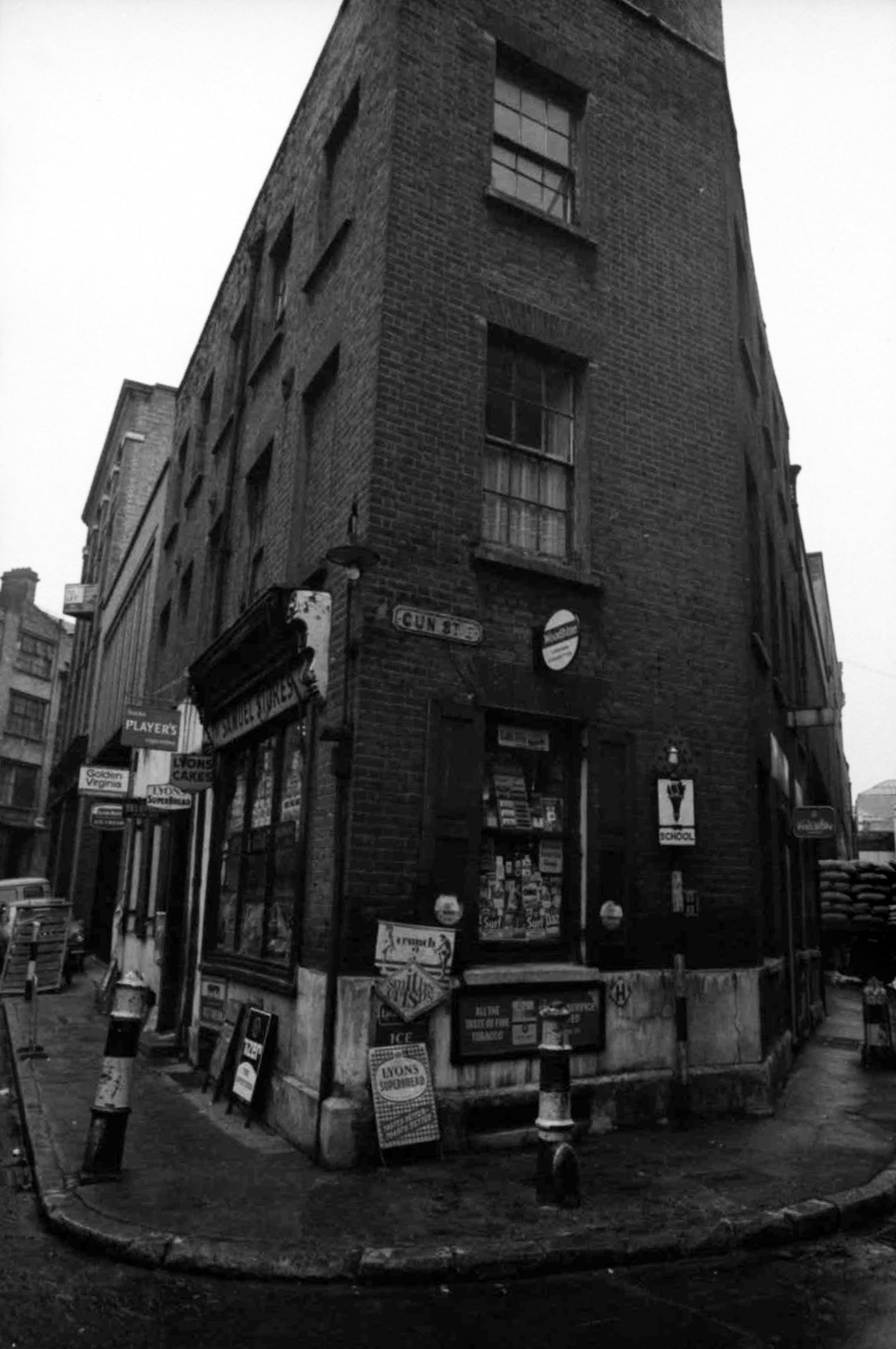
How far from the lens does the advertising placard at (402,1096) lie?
21.9 feet

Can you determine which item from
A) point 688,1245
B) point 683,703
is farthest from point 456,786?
point 688,1245

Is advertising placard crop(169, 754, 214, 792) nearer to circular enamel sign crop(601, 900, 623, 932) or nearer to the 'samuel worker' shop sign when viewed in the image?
the 'samuel worker' shop sign

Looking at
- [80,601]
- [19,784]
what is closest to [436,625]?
[80,601]

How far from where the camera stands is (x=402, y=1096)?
22.3 feet

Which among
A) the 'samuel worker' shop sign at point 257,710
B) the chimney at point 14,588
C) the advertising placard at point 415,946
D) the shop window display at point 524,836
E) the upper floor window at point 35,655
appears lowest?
the advertising placard at point 415,946

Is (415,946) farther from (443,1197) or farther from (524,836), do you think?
(443,1197)

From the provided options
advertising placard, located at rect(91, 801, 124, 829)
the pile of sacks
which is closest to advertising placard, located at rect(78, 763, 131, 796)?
advertising placard, located at rect(91, 801, 124, 829)

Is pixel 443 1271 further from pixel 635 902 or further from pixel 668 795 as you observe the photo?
pixel 668 795

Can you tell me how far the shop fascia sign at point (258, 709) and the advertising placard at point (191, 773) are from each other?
11.1 inches

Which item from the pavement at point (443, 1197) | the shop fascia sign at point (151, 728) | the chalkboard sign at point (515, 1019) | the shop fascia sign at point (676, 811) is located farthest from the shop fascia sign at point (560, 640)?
the shop fascia sign at point (151, 728)

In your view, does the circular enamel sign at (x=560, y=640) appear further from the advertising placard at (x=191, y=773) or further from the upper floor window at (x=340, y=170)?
the advertising placard at (x=191, y=773)

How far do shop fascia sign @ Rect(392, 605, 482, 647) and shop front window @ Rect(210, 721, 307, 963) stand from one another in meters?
1.51

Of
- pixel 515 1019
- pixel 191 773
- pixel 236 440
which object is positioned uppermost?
pixel 236 440

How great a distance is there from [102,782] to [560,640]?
9.39m
